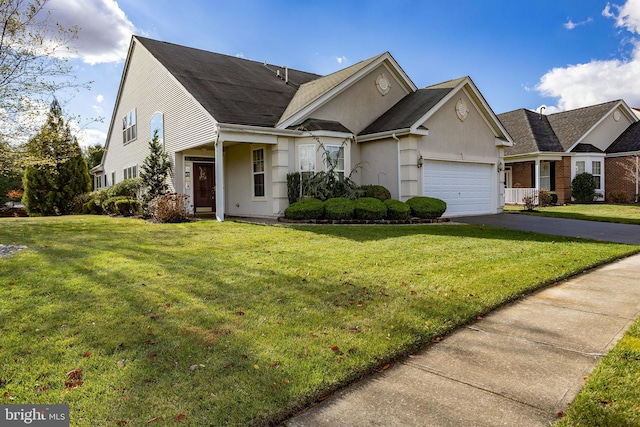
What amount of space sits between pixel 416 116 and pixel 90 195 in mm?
16434

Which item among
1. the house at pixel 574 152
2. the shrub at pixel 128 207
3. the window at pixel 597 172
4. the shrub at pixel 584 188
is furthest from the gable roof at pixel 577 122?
the shrub at pixel 128 207

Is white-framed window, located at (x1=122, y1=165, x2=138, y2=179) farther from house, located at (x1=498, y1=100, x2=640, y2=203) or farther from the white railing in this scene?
the white railing

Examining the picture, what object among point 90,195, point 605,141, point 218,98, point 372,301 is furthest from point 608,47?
point 90,195

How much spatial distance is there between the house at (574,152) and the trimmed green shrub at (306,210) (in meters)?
14.8

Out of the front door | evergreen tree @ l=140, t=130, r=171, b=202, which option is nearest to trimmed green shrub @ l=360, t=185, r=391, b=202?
the front door

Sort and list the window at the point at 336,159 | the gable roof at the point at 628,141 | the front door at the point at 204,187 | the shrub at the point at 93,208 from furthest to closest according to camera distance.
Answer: the gable roof at the point at 628,141
the shrub at the point at 93,208
the front door at the point at 204,187
the window at the point at 336,159

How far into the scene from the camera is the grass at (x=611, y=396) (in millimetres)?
2410

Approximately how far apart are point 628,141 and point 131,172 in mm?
28082

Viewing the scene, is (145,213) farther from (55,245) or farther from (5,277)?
(5,277)

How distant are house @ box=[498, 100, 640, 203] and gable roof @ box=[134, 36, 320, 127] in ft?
44.4

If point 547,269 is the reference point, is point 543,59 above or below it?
above

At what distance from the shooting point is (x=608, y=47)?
66.7 feet

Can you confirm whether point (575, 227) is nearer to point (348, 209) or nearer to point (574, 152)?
point (348, 209)

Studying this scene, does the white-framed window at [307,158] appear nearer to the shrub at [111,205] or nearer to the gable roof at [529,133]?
the shrub at [111,205]
